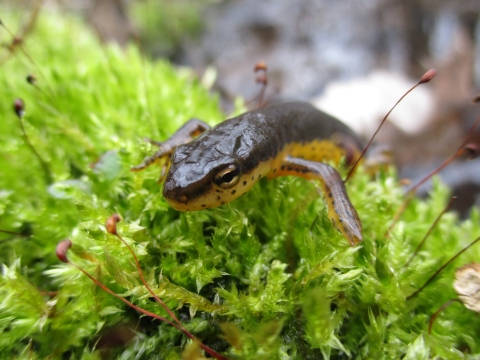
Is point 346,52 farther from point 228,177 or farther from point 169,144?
point 228,177

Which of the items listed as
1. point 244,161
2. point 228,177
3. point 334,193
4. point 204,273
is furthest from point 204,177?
point 334,193

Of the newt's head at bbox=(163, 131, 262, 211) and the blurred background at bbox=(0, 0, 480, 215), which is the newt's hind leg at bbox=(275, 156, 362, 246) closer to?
the newt's head at bbox=(163, 131, 262, 211)

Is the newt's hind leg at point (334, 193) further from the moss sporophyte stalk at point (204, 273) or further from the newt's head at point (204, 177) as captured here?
the newt's head at point (204, 177)

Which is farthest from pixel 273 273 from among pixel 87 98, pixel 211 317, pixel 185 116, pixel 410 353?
pixel 87 98

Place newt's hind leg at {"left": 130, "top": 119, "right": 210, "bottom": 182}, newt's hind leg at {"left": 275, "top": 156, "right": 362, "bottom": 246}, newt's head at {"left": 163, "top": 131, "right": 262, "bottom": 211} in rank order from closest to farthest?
newt's head at {"left": 163, "top": 131, "right": 262, "bottom": 211} < newt's hind leg at {"left": 275, "top": 156, "right": 362, "bottom": 246} < newt's hind leg at {"left": 130, "top": 119, "right": 210, "bottom": 182}

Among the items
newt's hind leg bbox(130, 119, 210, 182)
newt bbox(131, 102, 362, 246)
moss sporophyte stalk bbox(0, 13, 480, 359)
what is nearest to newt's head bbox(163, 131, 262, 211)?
newt bbox(131, 102, 362, 246)

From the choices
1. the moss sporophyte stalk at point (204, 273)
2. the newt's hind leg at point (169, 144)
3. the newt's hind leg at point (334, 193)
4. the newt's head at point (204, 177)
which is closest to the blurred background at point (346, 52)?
the newt's hind leg at point (169, 144)
